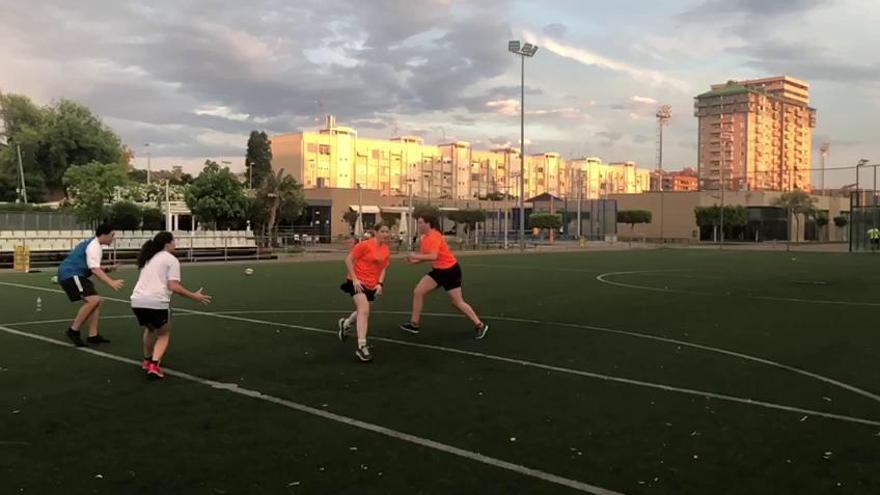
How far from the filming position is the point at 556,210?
96375 mm

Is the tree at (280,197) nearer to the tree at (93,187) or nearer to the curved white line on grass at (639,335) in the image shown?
the tree at (93,187)

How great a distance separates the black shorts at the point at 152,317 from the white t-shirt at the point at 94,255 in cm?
226

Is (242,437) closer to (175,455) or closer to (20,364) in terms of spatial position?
(175,455)

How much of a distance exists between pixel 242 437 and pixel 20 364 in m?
4.24

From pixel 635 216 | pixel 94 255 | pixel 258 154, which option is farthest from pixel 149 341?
pixel 258 154

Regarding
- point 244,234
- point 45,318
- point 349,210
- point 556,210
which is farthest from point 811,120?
point 45,318

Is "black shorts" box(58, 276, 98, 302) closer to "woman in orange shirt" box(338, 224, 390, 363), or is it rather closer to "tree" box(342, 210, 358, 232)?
"woman in orange shirt" box(338, 224, 390, 363)

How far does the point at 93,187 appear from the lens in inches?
1837

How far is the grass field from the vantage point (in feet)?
16.3

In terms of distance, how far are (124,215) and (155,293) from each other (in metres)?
41.6

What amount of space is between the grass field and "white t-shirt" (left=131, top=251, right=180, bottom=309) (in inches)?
32.9

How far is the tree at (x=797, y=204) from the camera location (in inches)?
3249

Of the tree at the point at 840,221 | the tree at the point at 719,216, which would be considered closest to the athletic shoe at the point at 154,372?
the tree at the point at 719,216

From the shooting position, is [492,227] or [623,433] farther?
[492,227]
